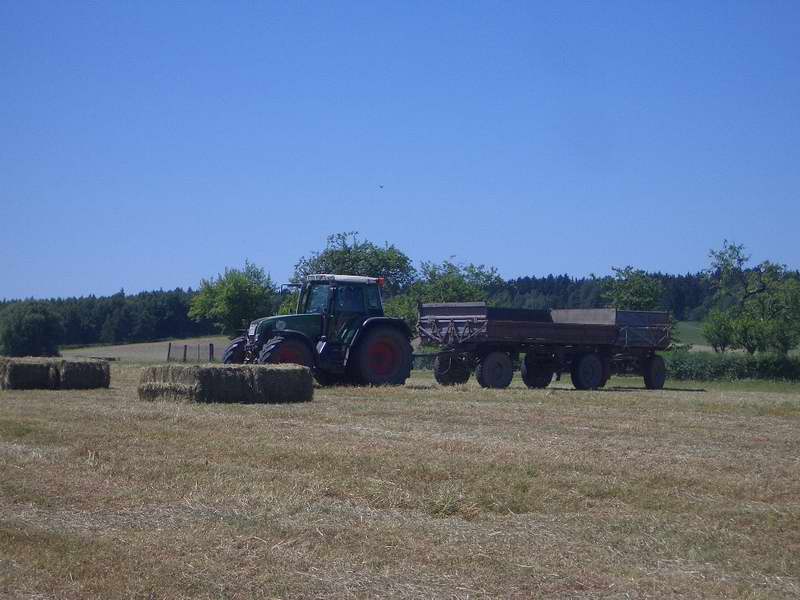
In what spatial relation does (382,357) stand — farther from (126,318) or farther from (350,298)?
(126,318)

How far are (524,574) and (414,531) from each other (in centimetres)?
117

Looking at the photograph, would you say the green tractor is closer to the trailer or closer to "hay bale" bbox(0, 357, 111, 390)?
the trailer

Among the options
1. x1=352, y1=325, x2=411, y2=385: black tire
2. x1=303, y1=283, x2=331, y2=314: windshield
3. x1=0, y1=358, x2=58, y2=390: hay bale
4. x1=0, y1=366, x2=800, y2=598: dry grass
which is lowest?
x1=0, y1=366, x2=800, y2=598: dry grass

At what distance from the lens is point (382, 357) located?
20172mm

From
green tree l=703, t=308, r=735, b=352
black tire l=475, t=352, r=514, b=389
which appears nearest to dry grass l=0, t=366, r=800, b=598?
black tire l=475, t=352, r=514, b=389

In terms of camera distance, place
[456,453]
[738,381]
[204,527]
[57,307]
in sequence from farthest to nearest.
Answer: [57,307] → [738,381] → [456,453] → [204,527]

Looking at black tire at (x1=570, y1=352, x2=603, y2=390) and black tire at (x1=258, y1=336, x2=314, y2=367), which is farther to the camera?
black tire at (x1=570, y1=352, x2=603, y2=390)

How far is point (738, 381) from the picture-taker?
1320 inches

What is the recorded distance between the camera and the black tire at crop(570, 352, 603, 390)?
2369 centimetres

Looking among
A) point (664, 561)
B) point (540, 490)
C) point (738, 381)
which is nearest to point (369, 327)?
point (540, 490)

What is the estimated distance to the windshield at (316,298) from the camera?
2005 centimetres

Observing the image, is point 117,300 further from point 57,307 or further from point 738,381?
A: point 738,381

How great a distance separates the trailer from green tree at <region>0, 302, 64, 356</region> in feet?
84.7

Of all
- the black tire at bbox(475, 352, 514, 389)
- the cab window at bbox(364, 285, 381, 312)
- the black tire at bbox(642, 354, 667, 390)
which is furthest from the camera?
the black tire at bbox(642, 354, 667, 390)
